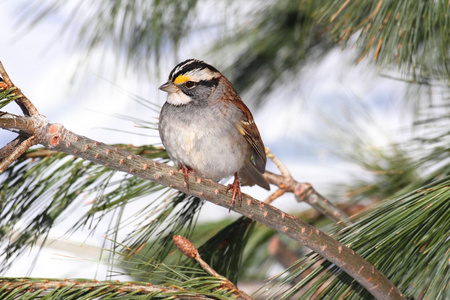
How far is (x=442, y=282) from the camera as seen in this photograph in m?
1.06

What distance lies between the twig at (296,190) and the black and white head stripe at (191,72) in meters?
0.26

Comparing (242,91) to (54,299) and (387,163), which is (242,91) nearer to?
(387,163)

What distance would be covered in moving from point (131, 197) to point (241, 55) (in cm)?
115

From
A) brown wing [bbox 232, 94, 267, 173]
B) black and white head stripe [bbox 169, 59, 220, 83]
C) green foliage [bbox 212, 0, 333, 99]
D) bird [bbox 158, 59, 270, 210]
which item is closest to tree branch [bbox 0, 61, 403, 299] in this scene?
bird [bbox 158, 59, 270, 210]

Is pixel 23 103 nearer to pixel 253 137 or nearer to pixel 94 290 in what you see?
pixel 94 290

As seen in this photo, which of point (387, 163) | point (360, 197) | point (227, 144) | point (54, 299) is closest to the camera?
point (54, 299)

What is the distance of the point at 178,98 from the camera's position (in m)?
1.57

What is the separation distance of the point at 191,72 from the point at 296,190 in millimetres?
409

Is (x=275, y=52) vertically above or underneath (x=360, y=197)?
above

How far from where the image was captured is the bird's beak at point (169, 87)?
1564mm

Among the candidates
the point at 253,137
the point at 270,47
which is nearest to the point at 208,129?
the point at 253,137

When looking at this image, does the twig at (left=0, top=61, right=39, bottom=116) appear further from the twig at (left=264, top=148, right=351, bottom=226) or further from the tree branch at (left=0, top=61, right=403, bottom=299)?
the twig at (left=264, top=148, right=351, bottom=226)

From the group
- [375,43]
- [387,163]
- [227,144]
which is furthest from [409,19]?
[387,163]

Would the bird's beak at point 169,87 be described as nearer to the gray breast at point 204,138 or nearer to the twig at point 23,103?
the gray breast at point 204,138
